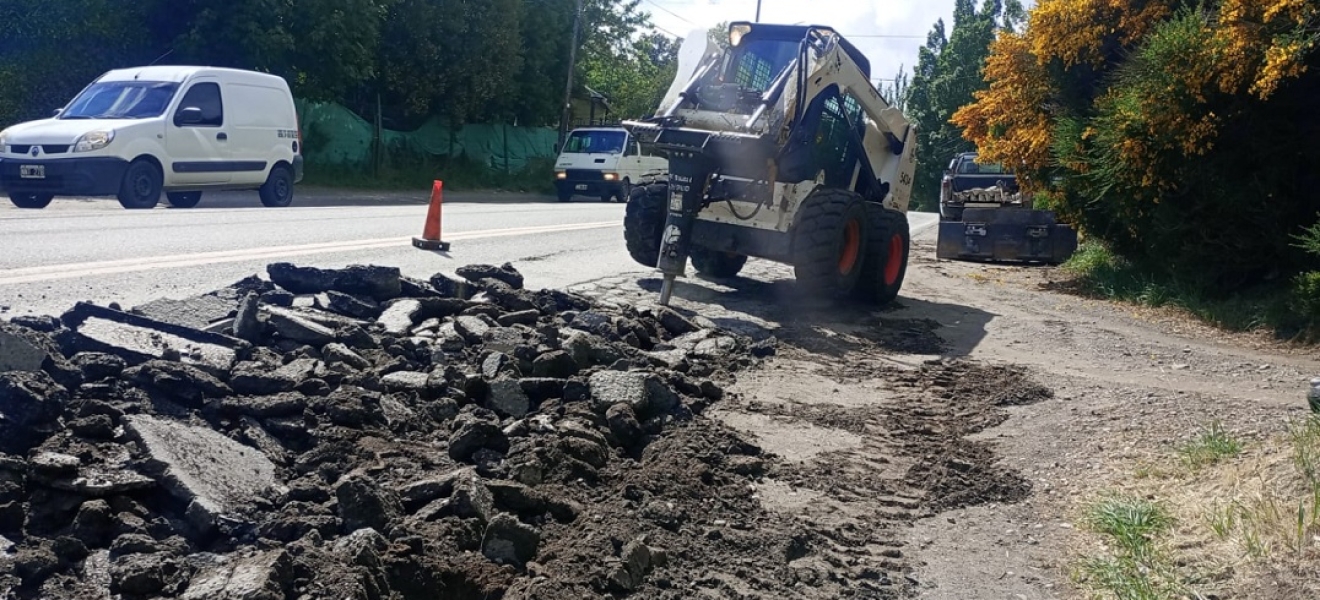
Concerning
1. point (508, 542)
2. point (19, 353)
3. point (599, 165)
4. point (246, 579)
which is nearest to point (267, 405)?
point (19, 353)

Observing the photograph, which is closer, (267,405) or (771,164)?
(267,405)

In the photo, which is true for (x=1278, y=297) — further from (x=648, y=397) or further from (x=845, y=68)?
(x=648, y=397)

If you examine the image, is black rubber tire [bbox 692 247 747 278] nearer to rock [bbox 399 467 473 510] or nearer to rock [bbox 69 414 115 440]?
rock [bbox 399 467 473 510]

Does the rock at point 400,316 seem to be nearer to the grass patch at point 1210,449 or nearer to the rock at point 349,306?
the rock at point 349,306

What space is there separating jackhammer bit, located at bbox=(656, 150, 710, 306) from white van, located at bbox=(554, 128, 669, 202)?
21183 mm

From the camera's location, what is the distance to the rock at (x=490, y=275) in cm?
940

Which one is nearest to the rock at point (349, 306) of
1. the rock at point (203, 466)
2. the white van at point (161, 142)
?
the rock at point (203, 466)

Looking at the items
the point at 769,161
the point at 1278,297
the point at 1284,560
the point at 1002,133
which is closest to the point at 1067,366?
the point at 769,161

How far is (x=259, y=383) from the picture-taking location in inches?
223

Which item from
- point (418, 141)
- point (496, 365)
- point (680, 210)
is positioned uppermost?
point (680, 210)

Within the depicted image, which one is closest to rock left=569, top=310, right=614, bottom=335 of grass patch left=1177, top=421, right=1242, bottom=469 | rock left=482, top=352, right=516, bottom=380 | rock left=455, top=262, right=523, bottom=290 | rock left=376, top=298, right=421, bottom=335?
rock left=455, top=262, right=523, bottom=290

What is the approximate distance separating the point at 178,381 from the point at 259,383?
1.39ft

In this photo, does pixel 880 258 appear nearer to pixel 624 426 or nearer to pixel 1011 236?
pixel 624 426

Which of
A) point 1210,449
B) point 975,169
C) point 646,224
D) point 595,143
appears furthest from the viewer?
point 595,143
